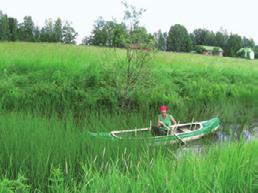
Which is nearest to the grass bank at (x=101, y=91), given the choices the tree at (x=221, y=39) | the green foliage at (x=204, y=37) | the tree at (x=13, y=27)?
the tree at (x=13, y=27)

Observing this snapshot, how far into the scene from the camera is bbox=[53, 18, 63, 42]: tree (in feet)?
159

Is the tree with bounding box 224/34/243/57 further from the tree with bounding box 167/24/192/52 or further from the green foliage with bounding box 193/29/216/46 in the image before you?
the tree with bounding box 167/24/192/52

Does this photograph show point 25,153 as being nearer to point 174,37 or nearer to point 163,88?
point 163,88

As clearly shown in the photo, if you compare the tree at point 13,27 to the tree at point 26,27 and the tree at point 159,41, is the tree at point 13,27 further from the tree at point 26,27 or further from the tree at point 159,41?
the tree at point 159,41

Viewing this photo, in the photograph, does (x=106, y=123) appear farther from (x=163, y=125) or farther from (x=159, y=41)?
(x=159, y=41)

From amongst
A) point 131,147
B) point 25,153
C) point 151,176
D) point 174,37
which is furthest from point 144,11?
point 174,37

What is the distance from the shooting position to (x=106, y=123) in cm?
819

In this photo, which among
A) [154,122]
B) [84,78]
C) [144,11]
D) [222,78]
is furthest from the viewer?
[222,78]

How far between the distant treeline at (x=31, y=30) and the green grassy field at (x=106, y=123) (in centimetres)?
3678

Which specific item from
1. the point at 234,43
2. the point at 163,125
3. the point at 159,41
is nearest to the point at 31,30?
the point at 234,43

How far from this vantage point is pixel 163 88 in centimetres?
1258

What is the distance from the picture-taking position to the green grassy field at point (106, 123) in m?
3.98

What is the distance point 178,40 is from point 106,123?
56535mm

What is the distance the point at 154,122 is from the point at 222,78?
773cm
